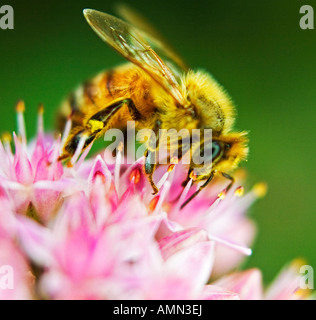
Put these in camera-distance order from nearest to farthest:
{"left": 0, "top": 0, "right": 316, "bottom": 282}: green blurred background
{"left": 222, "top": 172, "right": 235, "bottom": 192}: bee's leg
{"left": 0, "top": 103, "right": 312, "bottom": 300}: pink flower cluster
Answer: {"left": 0, "top": 103, "right": 312, "bottom": 300}: pink flower cluster < {"left": 222, "top": 172, "right": 235, "bottom": 192}: bee's leg < {"left": 0, "top": 0, "right": 316, "bottom": 282}: green blurred background

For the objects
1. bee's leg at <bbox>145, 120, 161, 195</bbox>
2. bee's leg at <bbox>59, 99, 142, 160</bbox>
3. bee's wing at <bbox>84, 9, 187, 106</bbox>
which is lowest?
bee's leg at <bbox>145, 120, 161, 195</bbox>

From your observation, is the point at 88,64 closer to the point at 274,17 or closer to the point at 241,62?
the point at 241,62

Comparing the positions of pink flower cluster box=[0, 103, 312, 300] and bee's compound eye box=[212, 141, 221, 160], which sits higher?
bee's compound eye box=[212, 141, 221, 160]

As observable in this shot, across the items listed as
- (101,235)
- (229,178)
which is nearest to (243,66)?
(229,178)

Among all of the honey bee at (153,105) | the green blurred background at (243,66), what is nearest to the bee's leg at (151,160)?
the honey bee at (153,105)

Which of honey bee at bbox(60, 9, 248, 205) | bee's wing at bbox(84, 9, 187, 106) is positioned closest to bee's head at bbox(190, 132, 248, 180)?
honey bee at bbox(60, 9, 248, 205)

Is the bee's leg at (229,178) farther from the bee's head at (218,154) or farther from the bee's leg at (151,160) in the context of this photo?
the bee's leg at (151,160)

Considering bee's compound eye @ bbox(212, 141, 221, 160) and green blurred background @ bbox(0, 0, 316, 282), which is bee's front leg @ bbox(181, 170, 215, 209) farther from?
green blurred background @ bbox(0, 0, 316, 282)
